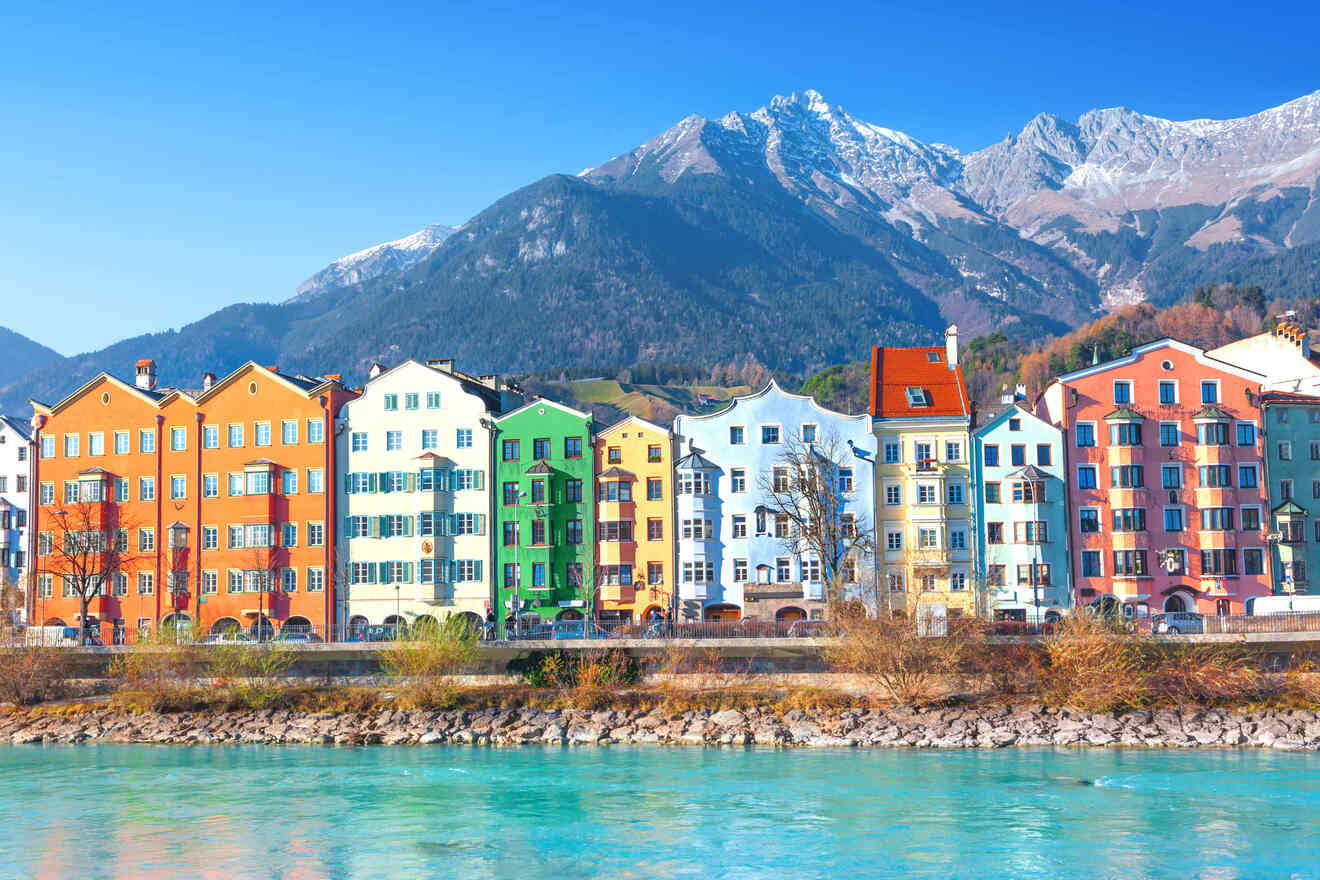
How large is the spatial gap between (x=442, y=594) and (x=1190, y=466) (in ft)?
144

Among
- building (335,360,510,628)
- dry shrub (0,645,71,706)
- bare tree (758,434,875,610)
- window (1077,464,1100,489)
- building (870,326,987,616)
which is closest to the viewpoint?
dry shrub (0,645,71,706)

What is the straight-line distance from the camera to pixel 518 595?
79312 mm

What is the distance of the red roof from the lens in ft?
259

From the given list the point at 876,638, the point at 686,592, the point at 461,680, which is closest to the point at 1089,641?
the point at 876,638

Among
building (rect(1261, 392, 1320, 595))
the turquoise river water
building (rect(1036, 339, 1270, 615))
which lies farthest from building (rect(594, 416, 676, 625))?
building (rect(1261, 392, 1320, 595))

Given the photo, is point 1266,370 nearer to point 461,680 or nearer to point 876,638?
point 876,638

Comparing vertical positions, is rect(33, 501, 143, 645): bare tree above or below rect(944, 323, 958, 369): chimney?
below

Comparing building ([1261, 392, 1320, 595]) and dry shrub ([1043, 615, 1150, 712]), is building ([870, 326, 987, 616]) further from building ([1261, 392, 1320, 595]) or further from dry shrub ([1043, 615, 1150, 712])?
building ([1261, 392, 1320, 595])

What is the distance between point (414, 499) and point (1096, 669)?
40.7 meters

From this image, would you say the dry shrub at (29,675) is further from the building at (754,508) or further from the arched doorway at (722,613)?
the arched doorway at (722,613)

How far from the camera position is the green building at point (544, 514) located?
79188 mm

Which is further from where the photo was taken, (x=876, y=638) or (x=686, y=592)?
(x=686, y=592)

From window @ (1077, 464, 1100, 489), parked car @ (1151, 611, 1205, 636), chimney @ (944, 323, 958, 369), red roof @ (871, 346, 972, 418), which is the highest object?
chimney @ (944, 323, 958, 369)

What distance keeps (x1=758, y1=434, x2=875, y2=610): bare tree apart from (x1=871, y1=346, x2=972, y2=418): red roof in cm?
423
